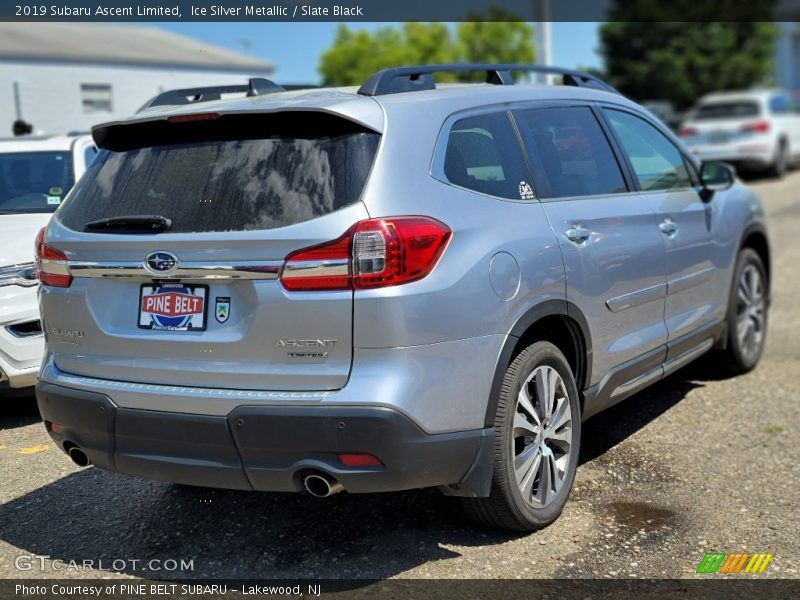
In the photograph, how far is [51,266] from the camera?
3.83 meters

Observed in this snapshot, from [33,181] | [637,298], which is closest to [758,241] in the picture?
[637,298]

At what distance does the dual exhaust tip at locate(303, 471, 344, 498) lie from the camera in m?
3.33

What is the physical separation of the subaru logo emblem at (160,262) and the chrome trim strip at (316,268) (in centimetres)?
46

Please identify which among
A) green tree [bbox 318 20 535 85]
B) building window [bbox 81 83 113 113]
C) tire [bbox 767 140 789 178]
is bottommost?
tire [bbox 767 140 789 178]

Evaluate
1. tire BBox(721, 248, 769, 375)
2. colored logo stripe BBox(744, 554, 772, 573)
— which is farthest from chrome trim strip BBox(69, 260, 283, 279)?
tire BBox(721, 248, 769, 375)

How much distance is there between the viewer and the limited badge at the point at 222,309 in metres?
3.38

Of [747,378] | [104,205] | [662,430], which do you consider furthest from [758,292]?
[104,205]

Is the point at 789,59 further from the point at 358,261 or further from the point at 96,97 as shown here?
the point at 358,261

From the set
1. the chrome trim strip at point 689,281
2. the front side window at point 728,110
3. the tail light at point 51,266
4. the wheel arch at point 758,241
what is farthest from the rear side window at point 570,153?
the front side window at point 728,110

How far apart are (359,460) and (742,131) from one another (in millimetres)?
17592

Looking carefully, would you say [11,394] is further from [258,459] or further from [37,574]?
[258,459]

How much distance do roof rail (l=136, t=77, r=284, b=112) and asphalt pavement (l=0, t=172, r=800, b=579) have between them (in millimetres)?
1812

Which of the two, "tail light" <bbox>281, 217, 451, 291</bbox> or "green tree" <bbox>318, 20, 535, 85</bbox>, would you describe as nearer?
"tail light" <bbox>281, 217, 451, 291</bbox>

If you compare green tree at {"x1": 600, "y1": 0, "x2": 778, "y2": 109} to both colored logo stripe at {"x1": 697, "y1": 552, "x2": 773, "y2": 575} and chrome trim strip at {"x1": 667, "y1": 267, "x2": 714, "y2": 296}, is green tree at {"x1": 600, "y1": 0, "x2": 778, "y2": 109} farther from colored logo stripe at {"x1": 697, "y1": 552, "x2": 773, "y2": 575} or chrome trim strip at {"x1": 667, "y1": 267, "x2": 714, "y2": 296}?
colored logo stripe at {"x1": 697, "y1": 552, "x2": 773, "y2": 575}
